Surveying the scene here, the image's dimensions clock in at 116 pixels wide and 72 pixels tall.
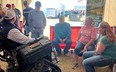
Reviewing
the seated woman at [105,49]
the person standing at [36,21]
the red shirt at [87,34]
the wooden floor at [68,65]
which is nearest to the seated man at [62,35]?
the wooden floor at [68,65]

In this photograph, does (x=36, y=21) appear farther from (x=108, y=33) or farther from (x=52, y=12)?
(x=52, y=12)

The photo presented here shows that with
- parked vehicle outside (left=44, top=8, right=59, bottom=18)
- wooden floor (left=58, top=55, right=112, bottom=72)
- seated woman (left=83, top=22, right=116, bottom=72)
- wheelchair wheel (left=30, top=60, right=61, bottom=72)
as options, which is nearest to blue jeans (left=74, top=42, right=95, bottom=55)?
wooden floor (left=58, top=55, right=112, bottom=72)

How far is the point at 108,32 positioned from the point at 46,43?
102 cm

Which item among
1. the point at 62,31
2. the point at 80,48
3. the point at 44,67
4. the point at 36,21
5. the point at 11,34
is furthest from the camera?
the point at 62,31

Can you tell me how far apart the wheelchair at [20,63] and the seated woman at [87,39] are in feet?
3.79

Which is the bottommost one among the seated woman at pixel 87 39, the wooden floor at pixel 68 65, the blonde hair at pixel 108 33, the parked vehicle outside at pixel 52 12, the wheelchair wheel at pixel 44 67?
the wooden floor at pixel 68 65

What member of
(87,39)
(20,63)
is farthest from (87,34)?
(20,63)

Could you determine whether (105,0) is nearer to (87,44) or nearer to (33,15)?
(87,44)

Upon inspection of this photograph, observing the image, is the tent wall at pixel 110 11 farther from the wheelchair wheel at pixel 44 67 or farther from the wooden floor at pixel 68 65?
the wheelchair wheel at pixel 44 67

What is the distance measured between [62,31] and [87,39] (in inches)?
31.7

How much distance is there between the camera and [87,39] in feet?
13.5

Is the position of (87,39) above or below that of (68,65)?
above

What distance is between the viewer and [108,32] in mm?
3129

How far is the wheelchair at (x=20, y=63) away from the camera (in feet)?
9.07
